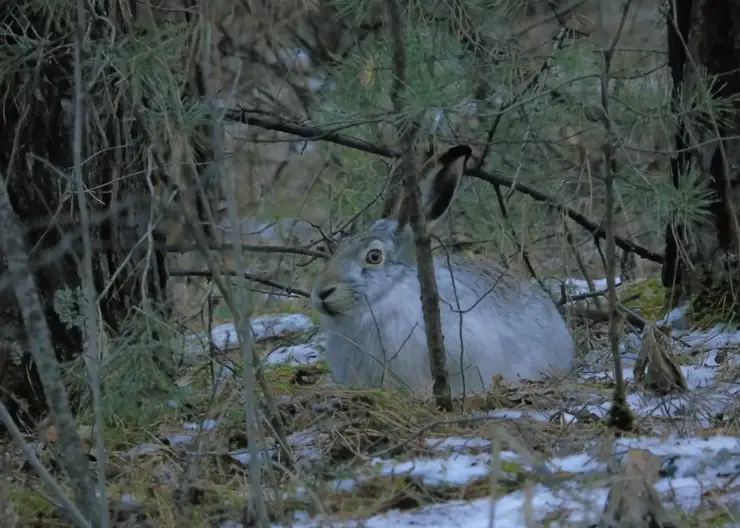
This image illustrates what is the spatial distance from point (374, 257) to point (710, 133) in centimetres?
148

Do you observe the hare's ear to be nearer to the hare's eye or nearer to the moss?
the hare's eye

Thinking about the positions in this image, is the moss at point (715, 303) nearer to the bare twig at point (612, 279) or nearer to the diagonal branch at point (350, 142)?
the diagonal branch at point (350, 142)

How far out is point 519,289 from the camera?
15.6ft

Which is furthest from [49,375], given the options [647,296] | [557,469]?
[647,296]

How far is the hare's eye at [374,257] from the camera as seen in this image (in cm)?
432

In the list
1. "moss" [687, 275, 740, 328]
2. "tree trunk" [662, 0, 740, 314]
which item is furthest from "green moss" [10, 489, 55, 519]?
"moss" [687, 275, 740, 328]

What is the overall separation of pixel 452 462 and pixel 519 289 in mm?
2298

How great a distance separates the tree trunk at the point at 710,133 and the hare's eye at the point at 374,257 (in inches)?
46.8

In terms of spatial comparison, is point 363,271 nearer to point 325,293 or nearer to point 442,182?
point 325,293

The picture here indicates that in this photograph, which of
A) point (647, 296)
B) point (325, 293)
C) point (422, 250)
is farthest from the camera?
point (647, 296)

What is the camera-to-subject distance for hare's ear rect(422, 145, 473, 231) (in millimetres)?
4027

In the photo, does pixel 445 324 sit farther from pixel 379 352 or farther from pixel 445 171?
pixel 445 171

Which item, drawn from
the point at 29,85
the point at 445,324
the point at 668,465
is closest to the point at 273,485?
the point at 668,465

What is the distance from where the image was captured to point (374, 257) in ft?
14.2
